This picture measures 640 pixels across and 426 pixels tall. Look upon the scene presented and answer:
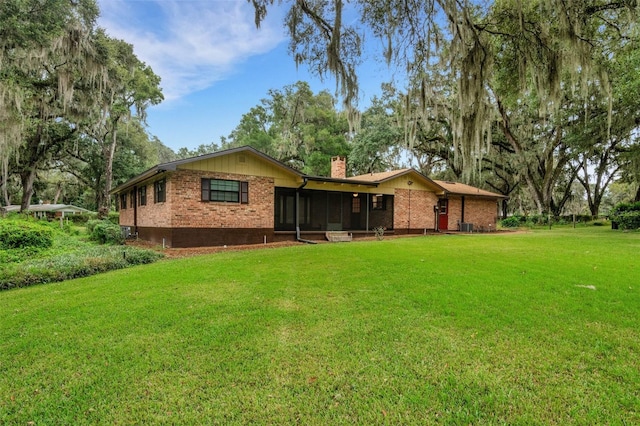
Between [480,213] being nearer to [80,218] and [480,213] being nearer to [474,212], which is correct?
[474,212]

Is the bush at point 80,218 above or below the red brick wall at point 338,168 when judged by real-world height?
below

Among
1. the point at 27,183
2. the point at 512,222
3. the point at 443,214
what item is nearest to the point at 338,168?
the point at 443,214

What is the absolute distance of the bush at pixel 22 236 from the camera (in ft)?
29.8

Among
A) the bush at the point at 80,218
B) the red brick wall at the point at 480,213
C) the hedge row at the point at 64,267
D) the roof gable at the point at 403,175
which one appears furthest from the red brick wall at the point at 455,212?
the bush at the point at 80,218

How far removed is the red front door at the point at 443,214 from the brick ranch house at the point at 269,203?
60 mm

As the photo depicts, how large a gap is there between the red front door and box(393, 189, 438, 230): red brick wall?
2.42 feet

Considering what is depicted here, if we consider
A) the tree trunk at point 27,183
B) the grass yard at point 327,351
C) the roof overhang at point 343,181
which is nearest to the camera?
the grass yard at point 327,351

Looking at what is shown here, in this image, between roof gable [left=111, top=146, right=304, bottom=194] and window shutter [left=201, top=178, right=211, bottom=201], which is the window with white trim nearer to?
window shutter [left=201, top=178, right=211, bottom=201]

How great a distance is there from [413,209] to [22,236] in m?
16.2

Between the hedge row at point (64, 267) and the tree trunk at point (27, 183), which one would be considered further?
the tree trunk at point (27, 183)

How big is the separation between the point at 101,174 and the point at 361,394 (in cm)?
3497

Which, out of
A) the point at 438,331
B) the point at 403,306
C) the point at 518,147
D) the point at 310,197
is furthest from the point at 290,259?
the point at 518,147

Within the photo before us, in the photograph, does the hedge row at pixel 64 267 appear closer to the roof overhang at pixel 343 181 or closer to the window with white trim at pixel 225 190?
the window with white trim at pixel 225 190

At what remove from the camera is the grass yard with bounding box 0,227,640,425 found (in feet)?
7.69
